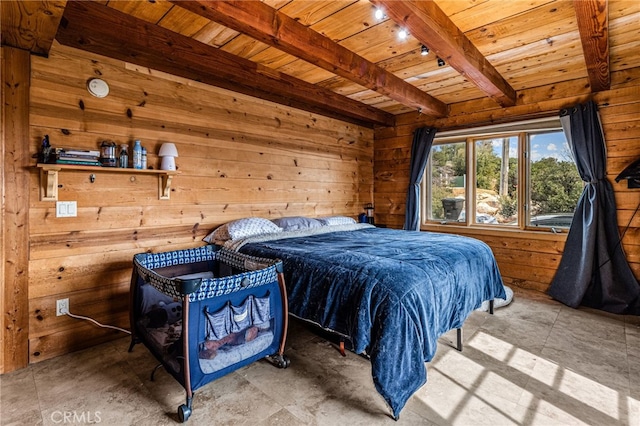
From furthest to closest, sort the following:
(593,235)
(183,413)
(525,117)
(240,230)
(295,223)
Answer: (525,117), (295,223), (593,235), (240,230), (183,413)

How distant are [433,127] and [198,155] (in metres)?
3.03

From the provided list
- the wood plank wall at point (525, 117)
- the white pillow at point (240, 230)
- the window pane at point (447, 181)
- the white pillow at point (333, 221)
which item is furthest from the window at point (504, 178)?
the white pillow at point (240, 230)

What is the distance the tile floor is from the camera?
1646 mm

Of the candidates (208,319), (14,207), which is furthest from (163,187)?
(208,319)

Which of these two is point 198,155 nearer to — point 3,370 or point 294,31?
point 294,31

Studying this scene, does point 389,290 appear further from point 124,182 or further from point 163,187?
point 124,182

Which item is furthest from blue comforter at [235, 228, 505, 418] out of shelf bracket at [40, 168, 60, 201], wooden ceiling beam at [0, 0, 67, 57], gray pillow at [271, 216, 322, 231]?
wooden ceiling beam at [0, 0, 67, 57]

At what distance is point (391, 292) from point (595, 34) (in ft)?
7.03

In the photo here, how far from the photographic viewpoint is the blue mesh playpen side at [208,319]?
162 cm

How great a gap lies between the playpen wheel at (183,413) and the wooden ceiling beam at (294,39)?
2048 mm

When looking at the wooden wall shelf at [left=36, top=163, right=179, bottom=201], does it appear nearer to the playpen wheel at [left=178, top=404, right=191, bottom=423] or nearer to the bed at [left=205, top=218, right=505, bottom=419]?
the bed at [left=205, top=218, right=505, bottom=419]

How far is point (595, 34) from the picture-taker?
2117 millimetres

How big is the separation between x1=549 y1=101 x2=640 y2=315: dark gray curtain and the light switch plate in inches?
173

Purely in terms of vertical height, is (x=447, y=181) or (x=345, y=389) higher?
(x=447, y=181)
